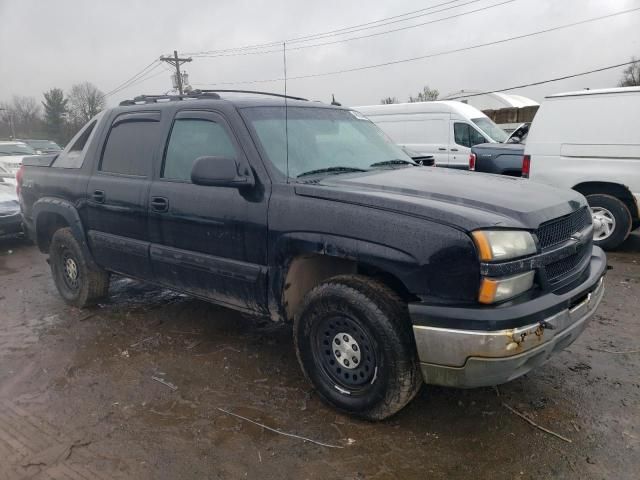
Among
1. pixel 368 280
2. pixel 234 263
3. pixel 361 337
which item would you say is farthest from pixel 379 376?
pixel 234 263

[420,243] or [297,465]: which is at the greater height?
[420,243]

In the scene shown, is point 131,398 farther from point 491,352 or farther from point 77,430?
point 491,352

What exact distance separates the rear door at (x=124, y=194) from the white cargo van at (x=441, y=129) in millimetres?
7972

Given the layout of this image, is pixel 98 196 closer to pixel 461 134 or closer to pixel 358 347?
pixel 358 347

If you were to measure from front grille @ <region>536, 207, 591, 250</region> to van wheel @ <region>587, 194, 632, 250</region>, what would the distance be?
13.2 ft

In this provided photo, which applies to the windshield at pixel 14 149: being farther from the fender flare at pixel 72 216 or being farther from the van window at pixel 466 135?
the van window at pixel 466 135

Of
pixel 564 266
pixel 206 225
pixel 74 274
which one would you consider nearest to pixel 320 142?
pixel 206 225

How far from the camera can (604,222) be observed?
6.74 meters

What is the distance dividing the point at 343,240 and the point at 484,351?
926mm

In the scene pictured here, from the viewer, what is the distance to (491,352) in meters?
2.41

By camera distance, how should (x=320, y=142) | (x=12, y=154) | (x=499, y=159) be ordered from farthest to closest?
(x=12, y=154) < (x=499, y=159) < (x=320, y=142)

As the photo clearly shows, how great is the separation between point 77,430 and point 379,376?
1787 mm

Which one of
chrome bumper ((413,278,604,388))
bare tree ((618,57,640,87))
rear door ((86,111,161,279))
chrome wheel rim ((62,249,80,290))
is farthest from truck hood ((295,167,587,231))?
bare tree ((618,57,640,87))

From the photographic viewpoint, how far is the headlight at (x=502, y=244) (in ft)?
7.96
